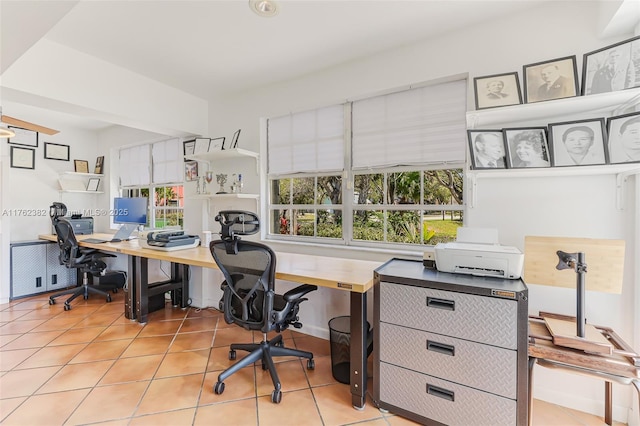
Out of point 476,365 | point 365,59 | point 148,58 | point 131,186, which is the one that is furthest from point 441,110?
point 131,186

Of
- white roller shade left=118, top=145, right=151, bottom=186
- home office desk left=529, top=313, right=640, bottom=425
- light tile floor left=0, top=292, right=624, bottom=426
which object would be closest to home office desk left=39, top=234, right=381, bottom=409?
light tile floor left=0, top=292, right=624, bottom=426

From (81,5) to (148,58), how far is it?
674 millimetres

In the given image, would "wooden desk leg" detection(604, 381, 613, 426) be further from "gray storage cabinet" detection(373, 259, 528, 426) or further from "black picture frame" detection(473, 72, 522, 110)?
"black picture frame" detection(473, 72, 522, 110)

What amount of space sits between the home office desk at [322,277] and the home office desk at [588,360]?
0.86m

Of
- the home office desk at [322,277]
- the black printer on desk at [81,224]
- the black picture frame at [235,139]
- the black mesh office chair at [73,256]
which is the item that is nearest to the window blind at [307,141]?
the black picture frame at [235,139]

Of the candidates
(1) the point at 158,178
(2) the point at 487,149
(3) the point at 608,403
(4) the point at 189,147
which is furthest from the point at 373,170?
(1) the point at 158,178

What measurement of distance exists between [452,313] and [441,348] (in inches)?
8.4

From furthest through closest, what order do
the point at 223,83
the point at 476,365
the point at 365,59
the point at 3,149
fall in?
the point at 3,149 < the point at 223,83 < the point at 365,59 < the point at 476,365

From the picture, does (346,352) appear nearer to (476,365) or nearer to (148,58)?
(476,365)

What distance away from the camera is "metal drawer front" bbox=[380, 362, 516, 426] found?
4.68ft

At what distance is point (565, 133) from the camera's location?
1625 mm

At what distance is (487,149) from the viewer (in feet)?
5.83

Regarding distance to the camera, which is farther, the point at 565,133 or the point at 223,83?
the point at 223,83

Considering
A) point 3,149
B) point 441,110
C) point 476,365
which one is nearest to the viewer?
point 476,365
